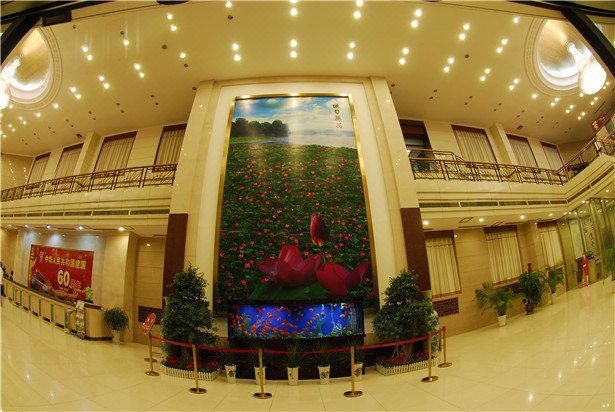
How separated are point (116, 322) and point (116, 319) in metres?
0.09

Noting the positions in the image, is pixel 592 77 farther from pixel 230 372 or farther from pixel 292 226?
pixel 230 372

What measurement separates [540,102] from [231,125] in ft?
38.1

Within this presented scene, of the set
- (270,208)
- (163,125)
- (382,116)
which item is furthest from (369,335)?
(163,125)

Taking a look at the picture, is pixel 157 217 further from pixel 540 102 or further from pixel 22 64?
pixel 540 102

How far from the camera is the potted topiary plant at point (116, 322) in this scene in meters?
7.76

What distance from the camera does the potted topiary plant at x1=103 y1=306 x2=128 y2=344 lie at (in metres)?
7.76

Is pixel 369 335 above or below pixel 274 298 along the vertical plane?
below

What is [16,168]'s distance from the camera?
30.8 ft

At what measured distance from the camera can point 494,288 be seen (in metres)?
9.18

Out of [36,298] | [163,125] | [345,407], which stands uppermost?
[163,125]

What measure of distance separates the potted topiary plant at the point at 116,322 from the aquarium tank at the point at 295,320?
4421 millimetres

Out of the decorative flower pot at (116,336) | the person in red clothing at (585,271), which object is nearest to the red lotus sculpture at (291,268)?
the decorative flower pot at (116,336)

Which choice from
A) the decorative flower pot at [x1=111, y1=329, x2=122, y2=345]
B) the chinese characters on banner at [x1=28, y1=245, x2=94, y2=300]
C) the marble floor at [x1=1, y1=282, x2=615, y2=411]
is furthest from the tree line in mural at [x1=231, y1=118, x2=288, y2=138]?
the decorative flower pot at [x1=111, y1=329, x2=122, y2=345]

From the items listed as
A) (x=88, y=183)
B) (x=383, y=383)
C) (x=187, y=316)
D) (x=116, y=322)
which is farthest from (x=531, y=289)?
(x=88, y=183)
